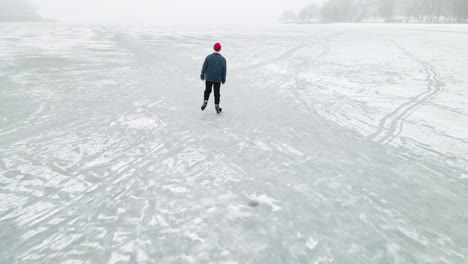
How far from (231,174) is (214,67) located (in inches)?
117

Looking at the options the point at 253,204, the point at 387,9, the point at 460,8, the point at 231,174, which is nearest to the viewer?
the point at 253,204

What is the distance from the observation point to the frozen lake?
109 inches

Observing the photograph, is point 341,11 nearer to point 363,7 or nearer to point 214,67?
point 363,7

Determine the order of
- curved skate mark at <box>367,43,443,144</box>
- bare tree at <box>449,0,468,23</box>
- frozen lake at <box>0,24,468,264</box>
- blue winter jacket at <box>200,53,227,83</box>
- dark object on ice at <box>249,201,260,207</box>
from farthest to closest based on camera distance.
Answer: bare tree at <box>449,0,468,23</box>
blue winter jacket at <box>200,53,227,83</box>
curved skate mark at <box>367,43,443,144</box>
dark object on ice at <box>249,201,260,207</box>
frozen lake at <box>0,24,468,264</box>

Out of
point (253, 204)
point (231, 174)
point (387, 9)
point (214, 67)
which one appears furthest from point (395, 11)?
point (253, 204)

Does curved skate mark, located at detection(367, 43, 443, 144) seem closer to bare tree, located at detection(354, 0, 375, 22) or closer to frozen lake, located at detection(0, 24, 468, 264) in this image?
frozen lake, located at detection(0, 24, 468, 264)

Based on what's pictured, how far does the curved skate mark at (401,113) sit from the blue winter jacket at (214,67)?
3.28m

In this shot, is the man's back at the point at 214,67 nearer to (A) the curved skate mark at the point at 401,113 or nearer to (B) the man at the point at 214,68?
(B) the man at the point at 214,68

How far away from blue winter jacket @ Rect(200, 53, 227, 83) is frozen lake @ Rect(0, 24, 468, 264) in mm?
850

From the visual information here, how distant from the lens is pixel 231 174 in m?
4.00

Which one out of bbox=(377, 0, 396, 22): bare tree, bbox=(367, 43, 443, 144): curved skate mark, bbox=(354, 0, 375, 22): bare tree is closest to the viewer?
bbox=(367, 43, 443, 144): curved skate mark

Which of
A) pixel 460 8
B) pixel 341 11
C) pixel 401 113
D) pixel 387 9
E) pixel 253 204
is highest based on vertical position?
pixel 341 11

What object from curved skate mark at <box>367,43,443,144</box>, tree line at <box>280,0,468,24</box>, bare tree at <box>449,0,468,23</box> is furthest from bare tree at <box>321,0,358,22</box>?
curved skate mark at <box>367,43,443,144</box>

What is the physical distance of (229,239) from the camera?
2826mm
